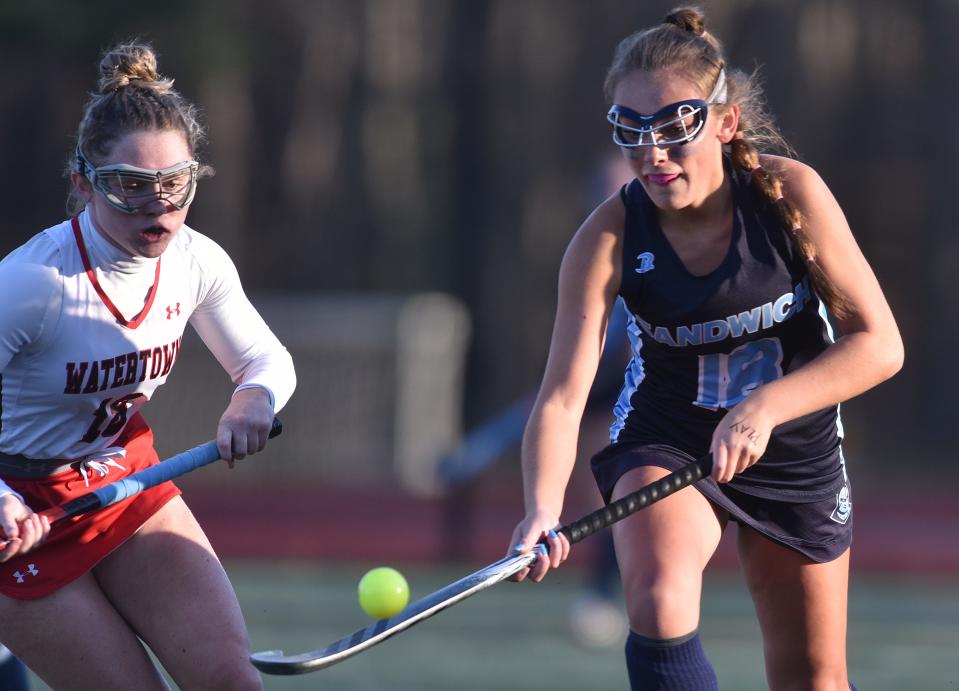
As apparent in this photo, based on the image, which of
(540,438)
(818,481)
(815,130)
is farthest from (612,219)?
(815,130)

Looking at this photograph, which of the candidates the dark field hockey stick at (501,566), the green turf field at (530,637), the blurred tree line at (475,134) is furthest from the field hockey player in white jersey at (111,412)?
the blurred tree line at (475,134)

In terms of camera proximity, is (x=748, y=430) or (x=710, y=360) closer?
(x=748, y=430)

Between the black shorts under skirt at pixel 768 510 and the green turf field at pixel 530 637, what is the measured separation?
2.24m

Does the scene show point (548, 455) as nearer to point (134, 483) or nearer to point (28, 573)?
point (134, 483)

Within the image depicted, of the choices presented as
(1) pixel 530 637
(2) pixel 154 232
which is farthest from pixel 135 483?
(1) pixel 530 637

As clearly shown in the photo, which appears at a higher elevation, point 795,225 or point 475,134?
point 475,134

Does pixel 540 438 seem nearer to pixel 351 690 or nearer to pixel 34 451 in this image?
pixel 34 451

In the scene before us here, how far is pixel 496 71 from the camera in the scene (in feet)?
63.2

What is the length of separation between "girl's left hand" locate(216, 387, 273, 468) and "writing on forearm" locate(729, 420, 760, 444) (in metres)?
1.13

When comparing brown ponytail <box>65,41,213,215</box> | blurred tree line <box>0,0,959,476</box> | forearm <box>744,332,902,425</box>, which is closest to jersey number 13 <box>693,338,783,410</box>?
forearm <box>744,332,902,425</box>

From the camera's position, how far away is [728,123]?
378cm

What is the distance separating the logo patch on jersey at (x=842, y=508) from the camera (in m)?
3.93

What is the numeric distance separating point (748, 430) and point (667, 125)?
0.75m

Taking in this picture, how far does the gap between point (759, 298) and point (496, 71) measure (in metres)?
15.9
